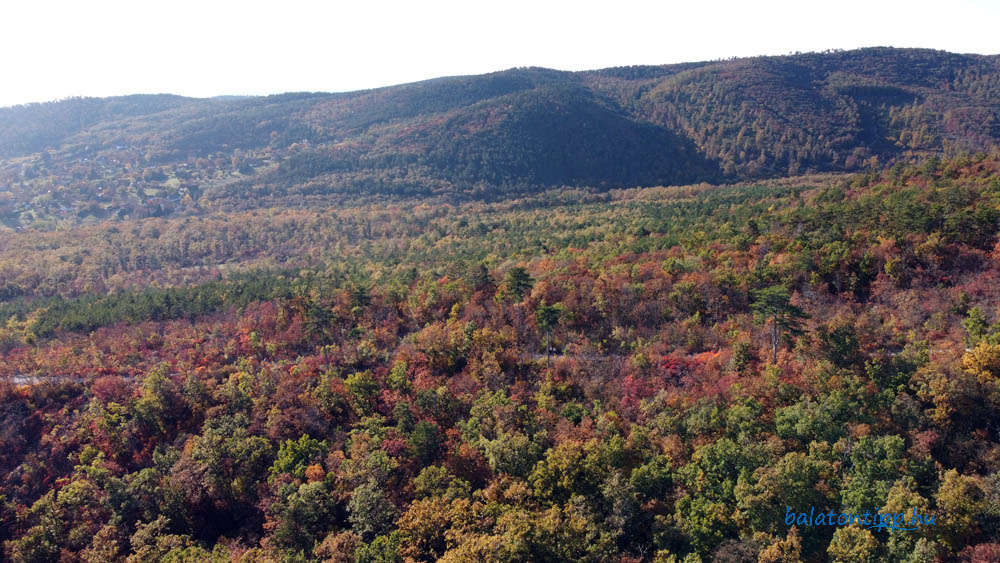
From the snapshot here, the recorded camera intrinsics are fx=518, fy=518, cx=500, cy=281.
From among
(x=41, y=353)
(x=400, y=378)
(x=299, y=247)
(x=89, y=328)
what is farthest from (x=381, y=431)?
(x=299, y=247)

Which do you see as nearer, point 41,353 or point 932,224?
point 932,224

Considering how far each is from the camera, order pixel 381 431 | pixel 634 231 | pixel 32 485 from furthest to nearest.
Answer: pixel 634 231, pixel 32 485, pixel 381 431

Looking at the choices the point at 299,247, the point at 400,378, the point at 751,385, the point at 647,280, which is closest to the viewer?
the point at 751,385

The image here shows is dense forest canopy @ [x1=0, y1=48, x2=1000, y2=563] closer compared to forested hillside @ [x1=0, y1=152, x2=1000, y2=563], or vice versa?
dense forest canopy @ [x1=0, y1=48, x2=1000, y2=563]

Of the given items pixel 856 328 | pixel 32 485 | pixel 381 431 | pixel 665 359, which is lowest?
pixel 32 485

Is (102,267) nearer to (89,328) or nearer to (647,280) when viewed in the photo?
(89,328)

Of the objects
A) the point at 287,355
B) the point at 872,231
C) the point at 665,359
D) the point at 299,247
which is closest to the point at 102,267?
the point at 299,247

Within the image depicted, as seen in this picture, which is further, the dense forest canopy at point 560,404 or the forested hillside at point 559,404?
the forested hillside at point 559,404

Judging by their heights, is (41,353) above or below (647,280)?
below
